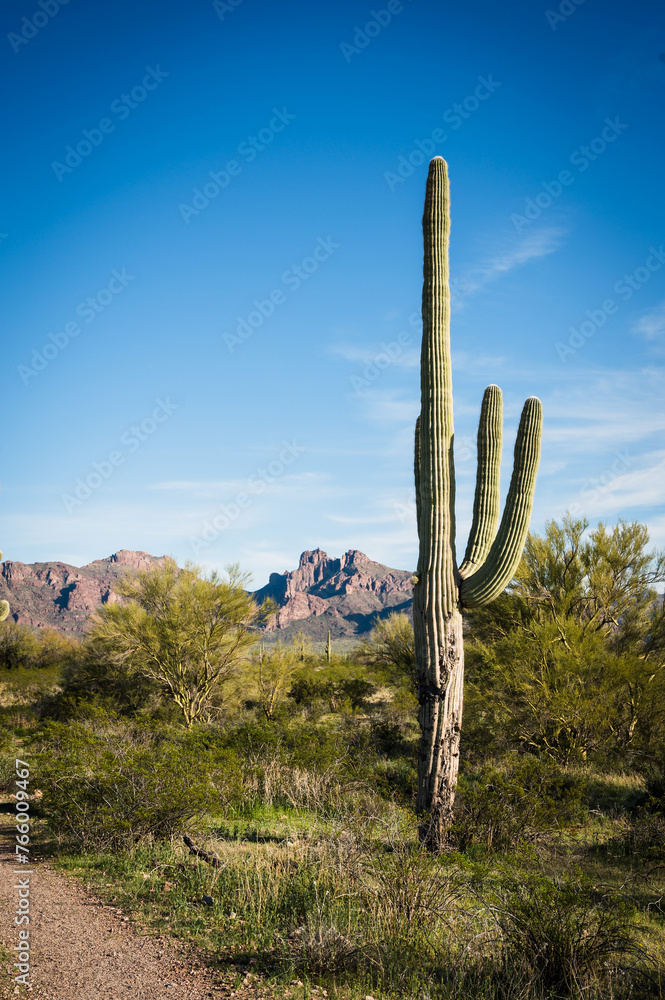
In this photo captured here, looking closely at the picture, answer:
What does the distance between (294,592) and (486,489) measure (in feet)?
405

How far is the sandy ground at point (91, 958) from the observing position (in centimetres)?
376

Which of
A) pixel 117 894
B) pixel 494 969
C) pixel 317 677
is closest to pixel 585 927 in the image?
pixel 494 969

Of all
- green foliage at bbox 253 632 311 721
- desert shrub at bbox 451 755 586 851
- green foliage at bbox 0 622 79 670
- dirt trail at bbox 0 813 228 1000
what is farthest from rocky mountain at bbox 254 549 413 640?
dirt trail at bbox 0 813 228 1000

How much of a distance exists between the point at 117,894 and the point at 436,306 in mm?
7092

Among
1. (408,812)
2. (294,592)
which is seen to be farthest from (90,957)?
(294,592)

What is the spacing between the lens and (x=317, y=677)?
61.7 feet

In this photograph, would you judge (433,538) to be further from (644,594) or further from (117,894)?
(644,594)

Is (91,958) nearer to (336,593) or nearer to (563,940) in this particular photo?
(563,940)

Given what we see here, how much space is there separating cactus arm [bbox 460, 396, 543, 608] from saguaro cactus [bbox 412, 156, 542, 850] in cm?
1

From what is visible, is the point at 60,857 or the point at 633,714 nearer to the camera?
the point at 60,857

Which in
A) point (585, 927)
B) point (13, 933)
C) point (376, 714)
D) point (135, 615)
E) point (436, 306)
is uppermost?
point (436, 306)

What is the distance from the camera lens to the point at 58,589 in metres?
108

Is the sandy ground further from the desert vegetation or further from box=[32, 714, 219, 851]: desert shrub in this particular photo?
box=[32, 714, 219, 851]: desert shrub

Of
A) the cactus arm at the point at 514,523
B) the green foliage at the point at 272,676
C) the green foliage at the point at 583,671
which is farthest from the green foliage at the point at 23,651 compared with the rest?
the cactus arm at the point at 514,523
